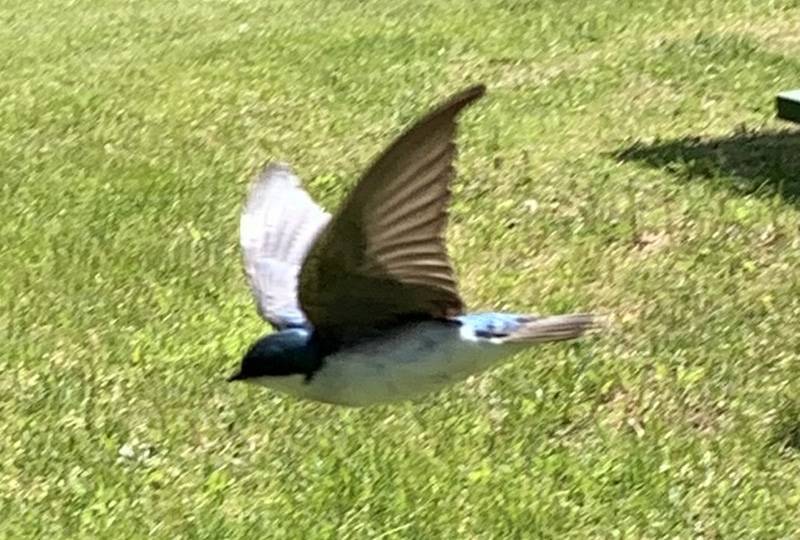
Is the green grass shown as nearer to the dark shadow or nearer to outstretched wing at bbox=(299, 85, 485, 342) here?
the dark shadow

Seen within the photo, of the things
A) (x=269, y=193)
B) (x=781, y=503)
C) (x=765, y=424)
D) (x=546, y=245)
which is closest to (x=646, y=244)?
(x=546, y=245)

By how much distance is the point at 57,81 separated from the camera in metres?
10.5

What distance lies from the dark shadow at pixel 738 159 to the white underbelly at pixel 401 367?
4.15 meters

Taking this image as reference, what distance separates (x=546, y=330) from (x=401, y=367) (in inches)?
8.9

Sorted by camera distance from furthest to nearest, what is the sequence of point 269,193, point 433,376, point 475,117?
1. point 475,117
2. point 269,193
3. point 433,376

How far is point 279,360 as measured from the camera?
259 centimetres

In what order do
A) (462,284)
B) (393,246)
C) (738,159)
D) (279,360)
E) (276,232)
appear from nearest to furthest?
1. (393,246)
2. (279,360)
3. (276,232)
4. (462,284)
5. (738,159)

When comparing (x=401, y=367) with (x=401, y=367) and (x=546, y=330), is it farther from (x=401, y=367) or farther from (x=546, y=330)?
(x=546, y=330)

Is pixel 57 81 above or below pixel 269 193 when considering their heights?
below

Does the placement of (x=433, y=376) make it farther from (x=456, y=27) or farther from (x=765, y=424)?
(x=456, y=27)

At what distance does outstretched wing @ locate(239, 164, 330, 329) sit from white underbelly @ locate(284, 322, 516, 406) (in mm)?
268

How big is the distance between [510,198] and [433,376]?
439cm

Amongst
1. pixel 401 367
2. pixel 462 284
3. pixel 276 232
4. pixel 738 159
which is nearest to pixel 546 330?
pixel 401 367

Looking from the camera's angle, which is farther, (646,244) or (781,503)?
(646,244)
